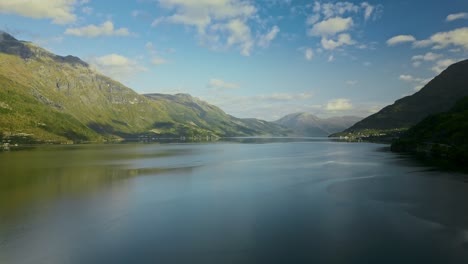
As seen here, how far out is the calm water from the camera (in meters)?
26.8

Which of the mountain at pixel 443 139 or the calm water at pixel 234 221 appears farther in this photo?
the mountain at pixel 443 139

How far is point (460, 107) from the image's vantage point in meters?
168

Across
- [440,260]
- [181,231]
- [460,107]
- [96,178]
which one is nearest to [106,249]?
[181,231]

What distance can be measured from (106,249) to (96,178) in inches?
1869

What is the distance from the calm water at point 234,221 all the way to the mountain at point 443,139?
42.2m

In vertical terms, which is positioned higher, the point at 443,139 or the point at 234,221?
the point at 443,139

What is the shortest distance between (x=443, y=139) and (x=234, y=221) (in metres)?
118

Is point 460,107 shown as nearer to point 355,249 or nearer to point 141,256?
point 355,249

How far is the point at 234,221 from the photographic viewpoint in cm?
3706

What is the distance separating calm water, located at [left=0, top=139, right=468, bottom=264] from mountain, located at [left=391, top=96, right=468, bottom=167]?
42162mm

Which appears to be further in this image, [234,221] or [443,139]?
[443,139]

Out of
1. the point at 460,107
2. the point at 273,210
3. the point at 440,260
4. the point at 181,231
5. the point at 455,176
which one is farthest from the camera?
the point at 460,107

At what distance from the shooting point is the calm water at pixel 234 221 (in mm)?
26750

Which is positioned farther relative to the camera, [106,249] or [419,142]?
[419,142]
